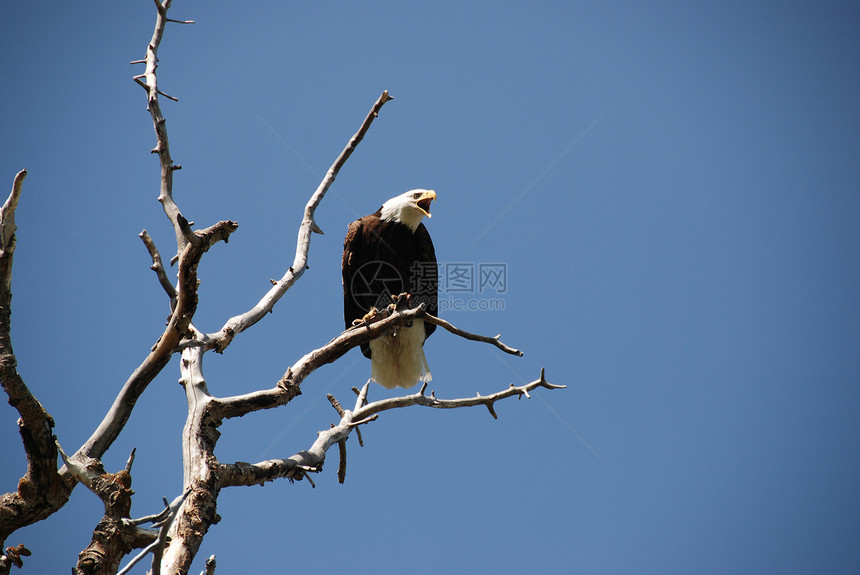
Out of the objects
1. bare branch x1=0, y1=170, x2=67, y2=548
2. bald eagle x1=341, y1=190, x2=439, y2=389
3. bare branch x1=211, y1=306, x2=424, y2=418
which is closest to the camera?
bare branch x1=0, y1=170, x2=67, y2=548

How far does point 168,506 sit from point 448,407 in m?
1.99

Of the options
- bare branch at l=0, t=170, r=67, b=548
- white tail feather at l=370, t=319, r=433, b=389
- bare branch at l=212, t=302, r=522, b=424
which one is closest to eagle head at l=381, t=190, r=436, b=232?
white tail feather at l=370, t=319, r=433, b=389

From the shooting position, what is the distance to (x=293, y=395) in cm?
302

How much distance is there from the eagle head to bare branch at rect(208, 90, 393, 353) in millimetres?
1613

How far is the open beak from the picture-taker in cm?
558

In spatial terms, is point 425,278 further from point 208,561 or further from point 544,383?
point 208,561

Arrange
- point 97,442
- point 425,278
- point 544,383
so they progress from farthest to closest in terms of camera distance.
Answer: point 425,278 < point 544,383 < point 97,442

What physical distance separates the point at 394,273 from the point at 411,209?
0.60 metres

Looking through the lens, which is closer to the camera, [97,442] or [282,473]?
[97,442]

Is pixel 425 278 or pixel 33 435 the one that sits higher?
pixel 425 278

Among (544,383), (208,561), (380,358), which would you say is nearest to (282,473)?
(208,561)

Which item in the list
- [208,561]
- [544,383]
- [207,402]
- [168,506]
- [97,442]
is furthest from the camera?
[544,383]

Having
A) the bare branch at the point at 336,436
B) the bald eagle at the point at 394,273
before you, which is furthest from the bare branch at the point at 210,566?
the bald eagle at the point at 394,273

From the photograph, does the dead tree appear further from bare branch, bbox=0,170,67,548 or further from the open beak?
the open beak
